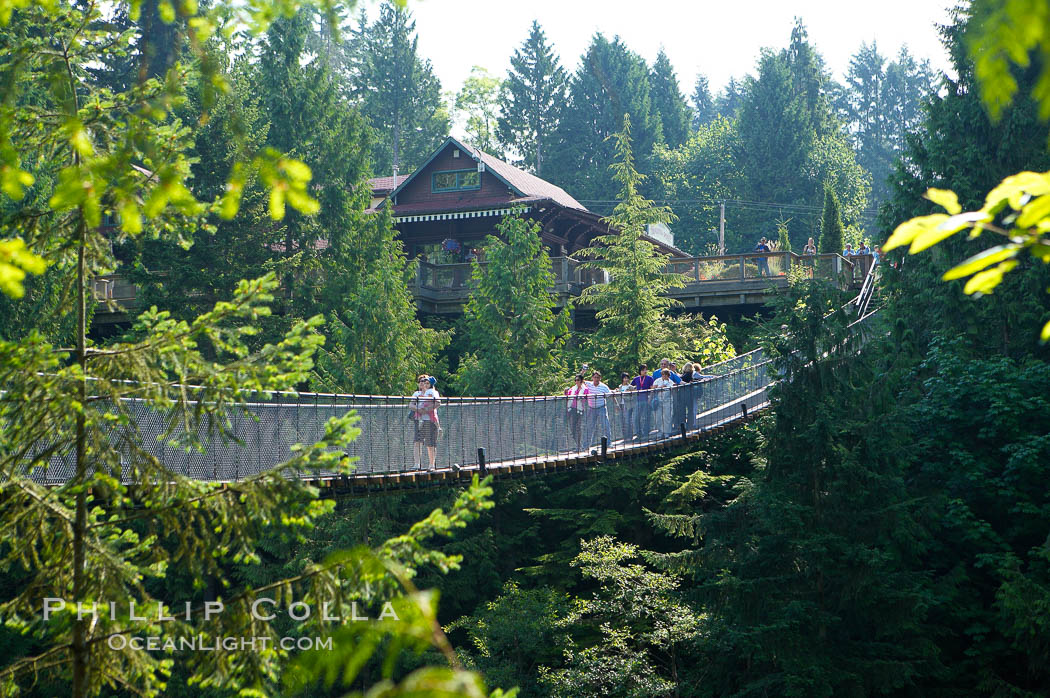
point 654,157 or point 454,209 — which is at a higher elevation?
point 654,157

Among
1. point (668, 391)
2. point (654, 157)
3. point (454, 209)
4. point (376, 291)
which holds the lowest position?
point (668, 391)

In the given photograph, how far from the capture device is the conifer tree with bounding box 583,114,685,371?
2034 centimetres

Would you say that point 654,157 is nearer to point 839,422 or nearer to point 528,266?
point 528,266

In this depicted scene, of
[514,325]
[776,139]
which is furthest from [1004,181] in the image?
[776,139]

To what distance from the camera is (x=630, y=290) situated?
2069 cm

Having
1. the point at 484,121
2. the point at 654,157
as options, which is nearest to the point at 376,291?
the point at 654,157

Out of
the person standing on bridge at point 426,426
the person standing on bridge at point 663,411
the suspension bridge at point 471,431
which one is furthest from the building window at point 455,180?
the person standing on bridge at point 426,426

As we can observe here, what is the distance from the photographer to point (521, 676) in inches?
591

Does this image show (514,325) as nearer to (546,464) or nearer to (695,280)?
(695,280)

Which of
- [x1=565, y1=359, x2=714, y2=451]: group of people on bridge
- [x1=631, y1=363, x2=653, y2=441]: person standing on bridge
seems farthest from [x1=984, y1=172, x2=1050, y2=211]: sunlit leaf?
[x1=631, y1=363, x2=653, y2=441]: person standing on bridge

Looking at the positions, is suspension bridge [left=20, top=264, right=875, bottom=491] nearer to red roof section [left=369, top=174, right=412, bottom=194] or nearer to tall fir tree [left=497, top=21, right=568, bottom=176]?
red roof section [left=369, top=174, right=412, bottom=194]

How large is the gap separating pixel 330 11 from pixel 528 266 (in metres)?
18.7

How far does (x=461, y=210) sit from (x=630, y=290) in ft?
30.3

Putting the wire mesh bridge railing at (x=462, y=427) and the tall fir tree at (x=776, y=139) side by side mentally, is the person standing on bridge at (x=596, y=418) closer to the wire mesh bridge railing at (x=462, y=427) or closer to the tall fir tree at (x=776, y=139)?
the wire mesh bridge railing at (x=462, y=427)
